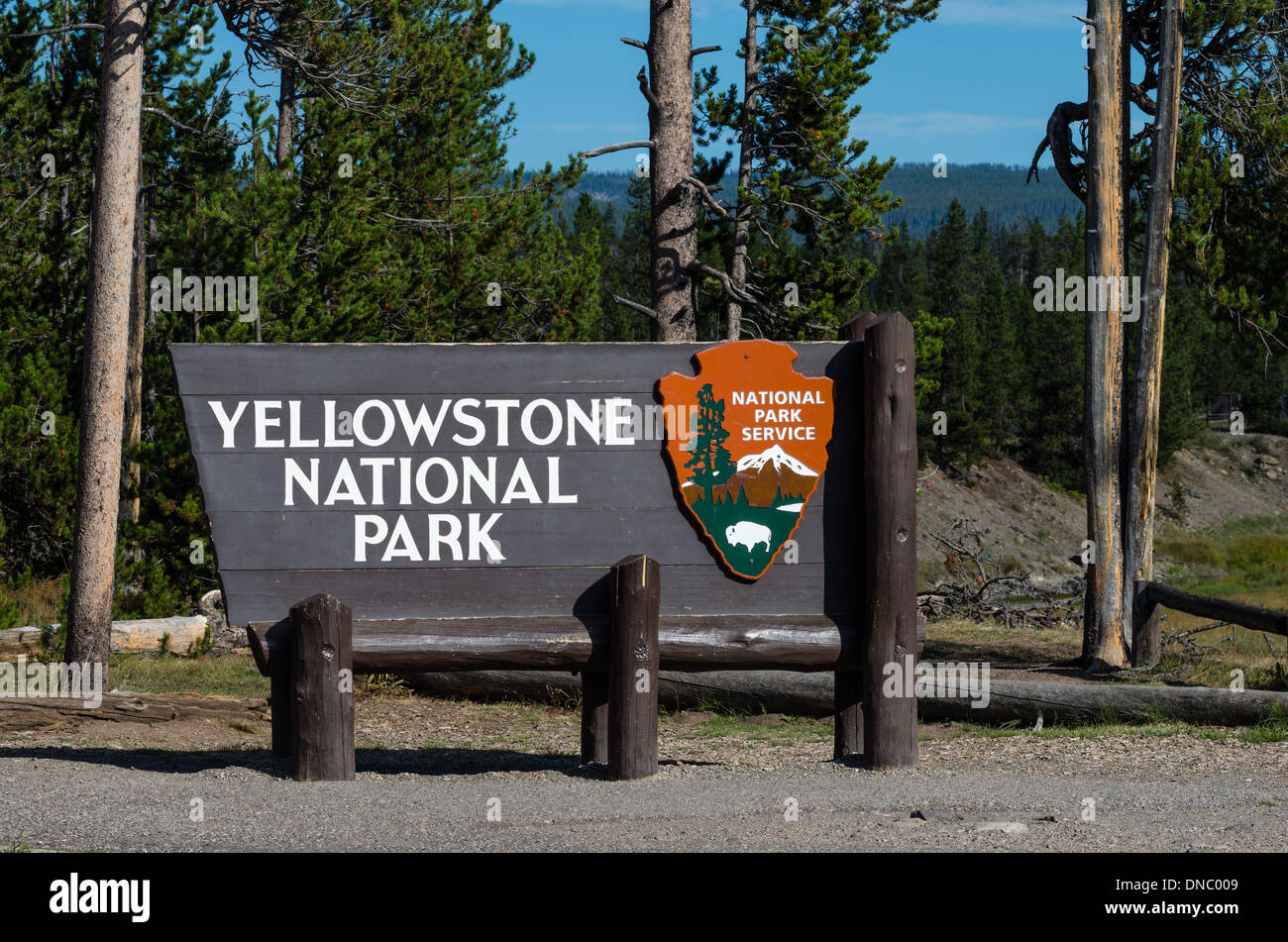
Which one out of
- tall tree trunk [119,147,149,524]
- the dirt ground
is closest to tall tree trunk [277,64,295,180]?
tall tree trunk [119,147,149,524]

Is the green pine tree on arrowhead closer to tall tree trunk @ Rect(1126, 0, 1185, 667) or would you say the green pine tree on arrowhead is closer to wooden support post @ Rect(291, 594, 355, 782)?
wooden support post @ Rect(291, 594, 355, 782)

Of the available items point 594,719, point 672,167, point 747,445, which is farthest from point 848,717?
point 672,167

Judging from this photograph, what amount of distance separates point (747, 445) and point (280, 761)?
3267mm

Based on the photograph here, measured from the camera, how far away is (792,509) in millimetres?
6973

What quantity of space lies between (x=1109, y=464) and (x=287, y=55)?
31.9ft

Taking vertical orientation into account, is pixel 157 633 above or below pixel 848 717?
below

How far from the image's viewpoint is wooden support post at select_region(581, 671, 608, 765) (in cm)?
786

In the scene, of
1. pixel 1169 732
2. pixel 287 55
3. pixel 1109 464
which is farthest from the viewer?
pixel 1109 464

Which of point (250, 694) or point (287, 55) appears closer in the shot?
point (250, 694)

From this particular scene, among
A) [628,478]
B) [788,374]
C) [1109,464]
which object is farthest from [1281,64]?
[628,478]

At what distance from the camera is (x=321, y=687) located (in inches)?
261

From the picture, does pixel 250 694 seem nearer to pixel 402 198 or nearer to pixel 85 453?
pixel 85 453

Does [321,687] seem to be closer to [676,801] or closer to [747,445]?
[676,801]

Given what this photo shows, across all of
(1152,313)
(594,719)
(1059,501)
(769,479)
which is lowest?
(594,719)
